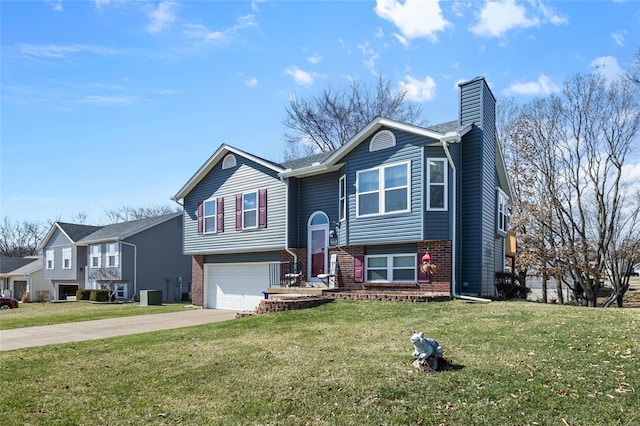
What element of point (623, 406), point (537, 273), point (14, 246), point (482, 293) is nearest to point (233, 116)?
point (482, 293)

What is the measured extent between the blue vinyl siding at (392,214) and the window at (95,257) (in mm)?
24038

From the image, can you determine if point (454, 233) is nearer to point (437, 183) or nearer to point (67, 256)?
point (437, 183)

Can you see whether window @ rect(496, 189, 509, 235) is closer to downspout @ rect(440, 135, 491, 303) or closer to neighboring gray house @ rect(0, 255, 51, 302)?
downspout @ rect(440, 135, 491, 303)

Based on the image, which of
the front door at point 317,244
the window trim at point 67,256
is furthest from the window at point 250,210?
the window trim at point 67,256

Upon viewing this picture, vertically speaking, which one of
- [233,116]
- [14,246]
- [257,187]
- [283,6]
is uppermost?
[283,6]

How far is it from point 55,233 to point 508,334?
39129mm

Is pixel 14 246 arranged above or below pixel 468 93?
below

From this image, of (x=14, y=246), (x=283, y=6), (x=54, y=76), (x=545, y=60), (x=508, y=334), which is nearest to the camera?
(x=508, y=334)

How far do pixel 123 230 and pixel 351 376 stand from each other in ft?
97.7

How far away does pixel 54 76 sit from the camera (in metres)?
12.3

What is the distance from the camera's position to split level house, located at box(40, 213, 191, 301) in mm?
31344

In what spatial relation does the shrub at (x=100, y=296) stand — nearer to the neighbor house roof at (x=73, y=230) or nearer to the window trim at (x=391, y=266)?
the neighbor house roof at (x=73, y=230)

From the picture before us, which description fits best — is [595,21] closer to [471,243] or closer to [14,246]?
[471,243]

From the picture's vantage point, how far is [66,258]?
37.4 meters
